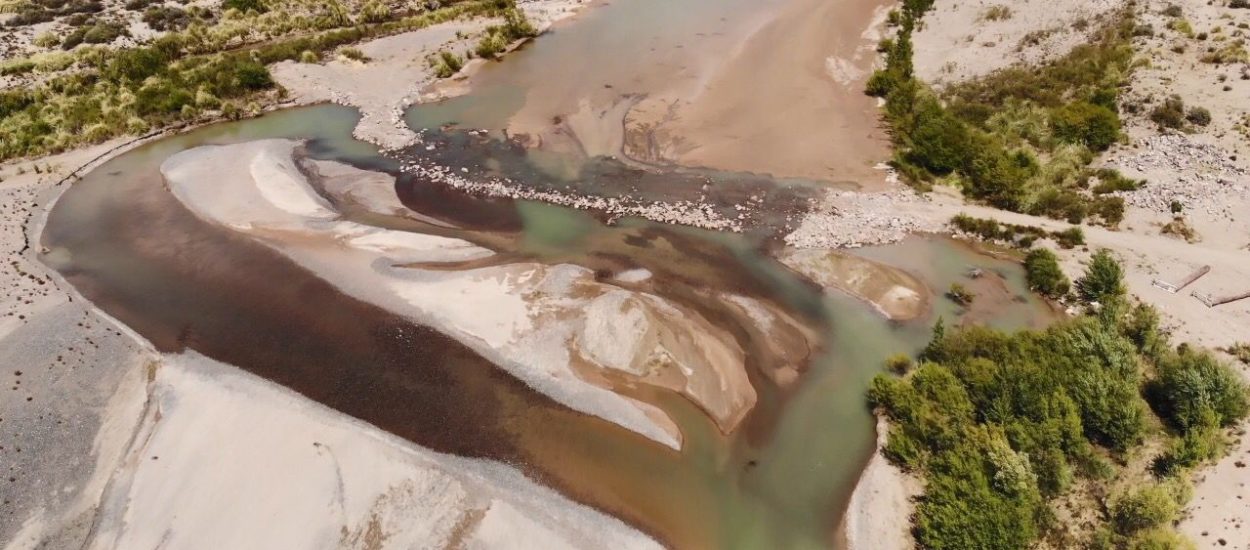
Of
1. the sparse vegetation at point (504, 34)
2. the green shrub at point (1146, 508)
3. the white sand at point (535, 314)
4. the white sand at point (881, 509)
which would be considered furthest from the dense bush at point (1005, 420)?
the sparse vegetation at point (504, 34)

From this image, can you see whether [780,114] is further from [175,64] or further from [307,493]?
[175,64]

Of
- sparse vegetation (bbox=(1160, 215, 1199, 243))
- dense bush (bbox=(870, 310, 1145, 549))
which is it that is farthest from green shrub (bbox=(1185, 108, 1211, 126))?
dense bush (bbox=(870, 310, 1145, 549))

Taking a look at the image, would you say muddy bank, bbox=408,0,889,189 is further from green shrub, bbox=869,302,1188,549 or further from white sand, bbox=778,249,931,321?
green shrub, bbox=869,302,1188,549

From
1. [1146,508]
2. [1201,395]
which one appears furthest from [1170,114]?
[1146,508]

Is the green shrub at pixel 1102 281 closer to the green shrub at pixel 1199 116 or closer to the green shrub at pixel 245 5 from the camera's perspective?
the green shrub at pixel 1199 116

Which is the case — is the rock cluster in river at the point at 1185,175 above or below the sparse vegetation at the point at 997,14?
below
